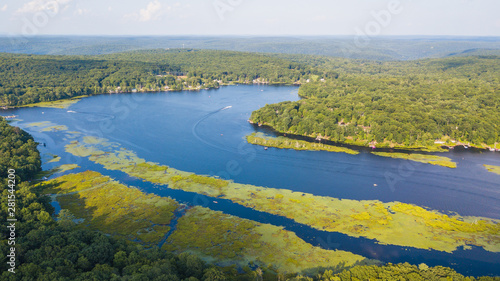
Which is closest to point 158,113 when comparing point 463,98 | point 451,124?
point 451,124

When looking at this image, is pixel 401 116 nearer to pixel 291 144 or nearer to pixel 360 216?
pixel 291 144

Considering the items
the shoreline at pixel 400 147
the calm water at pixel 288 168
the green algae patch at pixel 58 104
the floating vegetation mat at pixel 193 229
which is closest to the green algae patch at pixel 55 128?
the calm water at pixel 288 168

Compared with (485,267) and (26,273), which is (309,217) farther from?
(26,273)

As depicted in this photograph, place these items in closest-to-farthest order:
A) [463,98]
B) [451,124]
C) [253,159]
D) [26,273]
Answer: [26,273] < [253,159] < [451,124] < [463,98]

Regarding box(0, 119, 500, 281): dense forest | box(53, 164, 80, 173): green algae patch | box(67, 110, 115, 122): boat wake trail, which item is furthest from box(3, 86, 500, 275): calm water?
box(0, 119, 500, 281): dense forest

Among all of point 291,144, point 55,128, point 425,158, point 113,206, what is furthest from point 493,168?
point 55,128

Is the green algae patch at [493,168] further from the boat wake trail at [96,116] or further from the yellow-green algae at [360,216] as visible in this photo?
the boat wake trail at [96,116]
